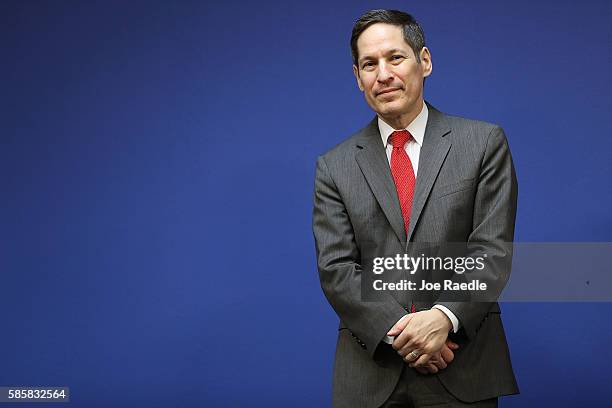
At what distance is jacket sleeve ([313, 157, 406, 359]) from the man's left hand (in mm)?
36

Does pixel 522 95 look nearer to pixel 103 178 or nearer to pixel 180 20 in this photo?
pixel 180 20

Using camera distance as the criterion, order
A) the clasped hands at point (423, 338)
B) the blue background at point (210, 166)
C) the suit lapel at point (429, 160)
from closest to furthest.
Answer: the clasped hands at point (423, 338) → the suit lapel at point (429, 160) → the blue background at point (210, 166)

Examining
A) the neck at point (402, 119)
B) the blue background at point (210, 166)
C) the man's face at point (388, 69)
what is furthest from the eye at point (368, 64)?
the blue background at point (210, 166)

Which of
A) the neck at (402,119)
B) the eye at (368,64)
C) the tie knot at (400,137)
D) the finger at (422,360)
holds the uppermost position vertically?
the eye at (368,64)

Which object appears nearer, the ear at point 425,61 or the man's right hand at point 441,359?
the man's right hand at point 441,359

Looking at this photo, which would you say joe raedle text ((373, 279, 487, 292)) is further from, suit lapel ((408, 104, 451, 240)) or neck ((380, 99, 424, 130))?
neck ((380, 99, 424, 130))

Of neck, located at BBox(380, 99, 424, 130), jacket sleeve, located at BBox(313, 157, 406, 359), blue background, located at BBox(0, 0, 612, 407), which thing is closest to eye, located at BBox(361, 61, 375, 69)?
neck, located at BBox(380, 99, 424, 130)

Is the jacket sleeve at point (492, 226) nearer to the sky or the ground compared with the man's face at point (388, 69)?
nearer to the ground

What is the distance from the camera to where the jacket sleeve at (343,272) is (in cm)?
189

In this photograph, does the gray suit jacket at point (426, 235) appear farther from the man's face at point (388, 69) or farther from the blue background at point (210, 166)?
the blue background at point (210, 166)

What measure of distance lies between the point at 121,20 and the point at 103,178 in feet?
2.14

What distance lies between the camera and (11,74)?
11.0 feet

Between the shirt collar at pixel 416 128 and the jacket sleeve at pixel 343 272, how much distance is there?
174mm

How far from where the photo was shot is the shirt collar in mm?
2068
